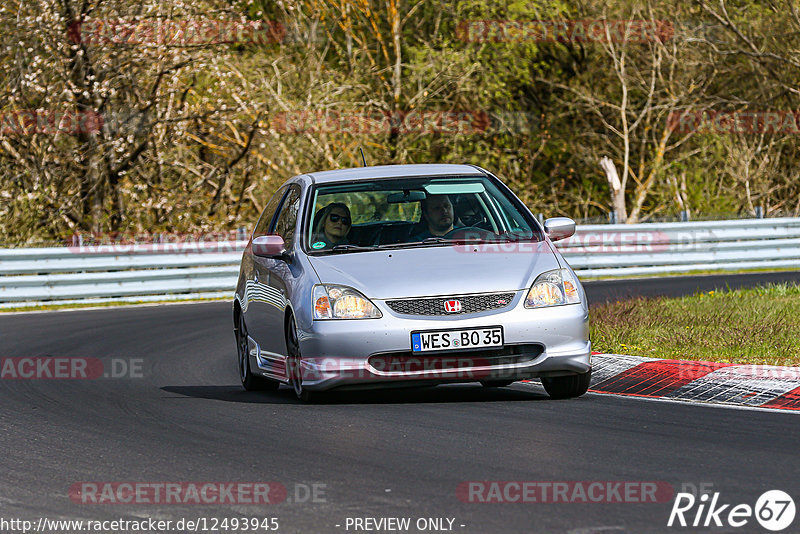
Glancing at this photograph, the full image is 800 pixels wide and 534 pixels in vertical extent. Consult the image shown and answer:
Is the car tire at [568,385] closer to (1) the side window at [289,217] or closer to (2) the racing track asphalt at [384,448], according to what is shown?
(2) the racing track asphalt at [384,448]

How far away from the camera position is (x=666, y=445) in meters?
7.27

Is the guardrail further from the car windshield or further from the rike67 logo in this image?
the rike67 logo

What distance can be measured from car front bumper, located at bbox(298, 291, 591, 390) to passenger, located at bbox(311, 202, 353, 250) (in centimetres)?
95

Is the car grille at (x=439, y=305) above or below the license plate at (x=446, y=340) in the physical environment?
above

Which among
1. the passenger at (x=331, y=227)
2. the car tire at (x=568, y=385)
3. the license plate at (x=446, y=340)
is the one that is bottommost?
the car tire at (x=568, y=385)

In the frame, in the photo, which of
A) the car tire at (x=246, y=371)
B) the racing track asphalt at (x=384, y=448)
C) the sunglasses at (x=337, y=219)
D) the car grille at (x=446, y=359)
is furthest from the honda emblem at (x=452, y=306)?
the car tire at (x=246, y=371)

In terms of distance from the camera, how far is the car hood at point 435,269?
29.1 ft

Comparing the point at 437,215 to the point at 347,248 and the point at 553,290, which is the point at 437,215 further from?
the point at 553,290

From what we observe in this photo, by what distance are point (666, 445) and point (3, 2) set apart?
2097 cm

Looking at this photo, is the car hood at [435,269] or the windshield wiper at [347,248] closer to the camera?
the car hood at [435,269]

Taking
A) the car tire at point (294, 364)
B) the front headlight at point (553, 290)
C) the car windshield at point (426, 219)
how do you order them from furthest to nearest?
the car windshield at point (426, 219) → the car tire at point (294, 364) → the front headlight at point (553, 290)

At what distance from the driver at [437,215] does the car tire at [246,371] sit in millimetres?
1642

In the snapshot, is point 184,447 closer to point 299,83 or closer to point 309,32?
point 299,83

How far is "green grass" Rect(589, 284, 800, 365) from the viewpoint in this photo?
10.7 meters
